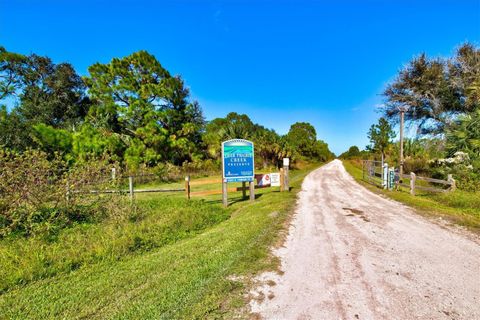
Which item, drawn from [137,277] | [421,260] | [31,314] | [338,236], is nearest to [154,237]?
[137,277]

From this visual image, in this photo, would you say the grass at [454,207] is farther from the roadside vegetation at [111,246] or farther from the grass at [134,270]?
the grass at [134,270]

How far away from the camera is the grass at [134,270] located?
2549 millimetres

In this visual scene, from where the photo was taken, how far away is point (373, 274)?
3105 millimetres

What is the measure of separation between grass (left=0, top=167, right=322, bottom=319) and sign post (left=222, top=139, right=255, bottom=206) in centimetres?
310

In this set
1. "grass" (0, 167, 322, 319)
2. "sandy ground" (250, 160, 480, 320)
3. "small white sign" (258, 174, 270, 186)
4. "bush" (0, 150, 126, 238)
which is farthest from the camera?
"small white sign" (258, 174, 270, 186)

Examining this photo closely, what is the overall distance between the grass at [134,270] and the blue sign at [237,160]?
10.4 ft

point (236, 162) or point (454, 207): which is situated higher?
point (236, 162)

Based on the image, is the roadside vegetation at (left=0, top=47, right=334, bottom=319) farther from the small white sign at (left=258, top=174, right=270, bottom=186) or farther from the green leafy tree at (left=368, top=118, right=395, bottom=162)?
the green leafy tree at (left=368, top=118, right=395, bottom=162)

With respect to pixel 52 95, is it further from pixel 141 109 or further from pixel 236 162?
pixel 236 162

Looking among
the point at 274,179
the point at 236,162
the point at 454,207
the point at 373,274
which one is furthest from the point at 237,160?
the point at 454,207

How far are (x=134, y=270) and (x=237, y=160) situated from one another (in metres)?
5.98

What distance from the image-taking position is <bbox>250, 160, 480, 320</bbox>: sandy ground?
93.8 inches

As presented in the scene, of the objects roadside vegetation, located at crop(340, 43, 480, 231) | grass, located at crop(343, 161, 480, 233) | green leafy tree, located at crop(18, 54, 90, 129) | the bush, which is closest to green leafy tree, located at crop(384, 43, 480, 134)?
roadside vegetation, located at crop(340, 43, 480, 231)

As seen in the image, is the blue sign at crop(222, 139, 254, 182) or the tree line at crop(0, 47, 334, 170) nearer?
the blue sign at crop(222, 139, 254, 182)
